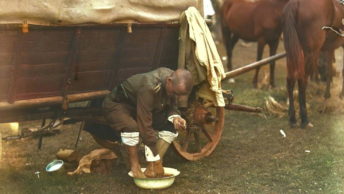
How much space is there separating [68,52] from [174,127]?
1419 millimetres

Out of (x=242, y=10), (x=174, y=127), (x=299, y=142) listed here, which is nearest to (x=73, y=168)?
(x=174, y=127)

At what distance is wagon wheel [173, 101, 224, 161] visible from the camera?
6.49 meters

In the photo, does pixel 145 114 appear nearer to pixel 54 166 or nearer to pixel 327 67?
pixel 54 166

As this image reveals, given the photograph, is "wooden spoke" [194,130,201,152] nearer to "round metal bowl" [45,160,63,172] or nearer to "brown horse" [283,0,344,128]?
"round metal bowl" [45,160,63,172]

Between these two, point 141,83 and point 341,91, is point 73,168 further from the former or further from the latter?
point 341,91

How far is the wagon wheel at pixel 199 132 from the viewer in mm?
6492

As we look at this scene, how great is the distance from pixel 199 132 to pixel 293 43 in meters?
2.25

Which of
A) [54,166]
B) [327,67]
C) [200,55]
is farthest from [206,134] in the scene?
[327,67]

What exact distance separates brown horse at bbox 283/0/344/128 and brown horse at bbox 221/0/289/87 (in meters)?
2.65

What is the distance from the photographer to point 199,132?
23.0 feet

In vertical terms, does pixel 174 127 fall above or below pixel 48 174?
above

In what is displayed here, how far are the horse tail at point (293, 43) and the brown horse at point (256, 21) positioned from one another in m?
2.72

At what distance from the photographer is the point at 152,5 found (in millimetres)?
6098

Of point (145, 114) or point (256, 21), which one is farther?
point (256, 21)
